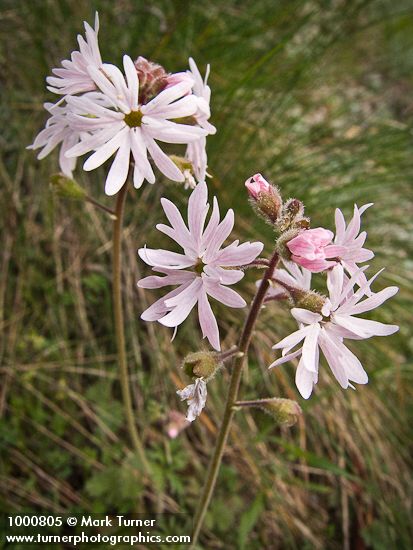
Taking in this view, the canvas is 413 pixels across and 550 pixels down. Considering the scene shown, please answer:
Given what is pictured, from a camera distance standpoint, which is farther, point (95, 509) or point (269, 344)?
point (269, 344)

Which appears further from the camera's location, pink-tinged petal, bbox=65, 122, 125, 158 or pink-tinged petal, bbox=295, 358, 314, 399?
pink-tinged petal, bbox=65, 122, 125, 158

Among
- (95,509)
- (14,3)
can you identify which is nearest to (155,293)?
(95,509)

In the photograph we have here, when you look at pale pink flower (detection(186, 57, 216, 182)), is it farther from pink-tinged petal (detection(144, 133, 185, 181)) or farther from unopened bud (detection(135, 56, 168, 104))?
pink-tinged petal (detection(144, 133, 185, 181))

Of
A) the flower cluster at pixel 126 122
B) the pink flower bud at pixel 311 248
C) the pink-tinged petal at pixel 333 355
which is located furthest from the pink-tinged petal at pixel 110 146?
the pink-tinged petal at pixel 333 355

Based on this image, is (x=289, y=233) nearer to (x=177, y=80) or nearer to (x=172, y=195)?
(x=177, y=80)

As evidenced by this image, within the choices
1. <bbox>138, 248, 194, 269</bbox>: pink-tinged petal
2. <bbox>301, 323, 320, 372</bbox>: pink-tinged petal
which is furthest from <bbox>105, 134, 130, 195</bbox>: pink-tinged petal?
<bbox>301, 323, 320, 372</bbox>: pink-tinged petal

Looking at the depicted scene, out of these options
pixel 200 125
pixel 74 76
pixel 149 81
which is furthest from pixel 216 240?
pixel 74 76

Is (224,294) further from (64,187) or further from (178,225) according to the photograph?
(64,187)
